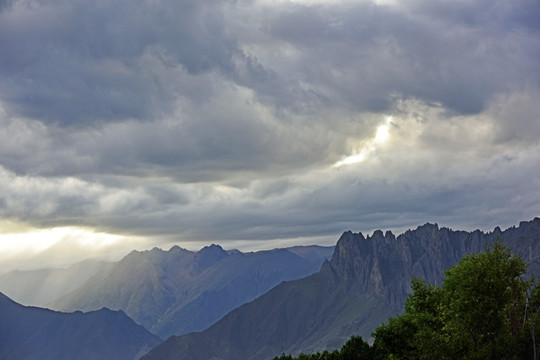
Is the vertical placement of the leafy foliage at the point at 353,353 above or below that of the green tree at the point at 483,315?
below

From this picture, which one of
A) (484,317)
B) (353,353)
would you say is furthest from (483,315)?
(353,353)

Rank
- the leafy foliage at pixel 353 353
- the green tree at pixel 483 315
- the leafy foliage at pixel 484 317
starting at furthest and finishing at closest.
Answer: the leafy foliage at pixel 353 353
the green tree at pixel 483 315
the leafy foliage at pixel 484 317

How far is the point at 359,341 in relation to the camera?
452ft

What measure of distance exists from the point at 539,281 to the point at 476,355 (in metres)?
31.7

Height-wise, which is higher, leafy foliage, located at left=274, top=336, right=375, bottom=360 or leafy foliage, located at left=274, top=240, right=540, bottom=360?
leafy foliage, located at left=274, top=240, right=540, bottom=360

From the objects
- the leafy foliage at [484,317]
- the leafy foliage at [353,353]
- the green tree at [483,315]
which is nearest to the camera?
the leafy foliage at [484,317]

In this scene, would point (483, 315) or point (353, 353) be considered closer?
point (483, 315)

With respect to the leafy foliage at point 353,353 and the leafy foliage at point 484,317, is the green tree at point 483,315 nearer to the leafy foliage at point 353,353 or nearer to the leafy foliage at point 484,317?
the leafy foliage at point 484,317

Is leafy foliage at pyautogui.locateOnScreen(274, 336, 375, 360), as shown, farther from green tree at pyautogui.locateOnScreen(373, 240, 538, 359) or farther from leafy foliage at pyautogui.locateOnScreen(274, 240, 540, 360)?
green tree at pyautogui.locateOnScreen(373, 240, 538, 359)

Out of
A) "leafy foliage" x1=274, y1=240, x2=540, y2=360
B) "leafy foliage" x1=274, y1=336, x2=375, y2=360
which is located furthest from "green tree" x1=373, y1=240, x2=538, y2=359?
"leafy foliage" x1=274, y1=336, x2=375, y2=360

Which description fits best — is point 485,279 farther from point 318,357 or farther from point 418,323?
point 318,357

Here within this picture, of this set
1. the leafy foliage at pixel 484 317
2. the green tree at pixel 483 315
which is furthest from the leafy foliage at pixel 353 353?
the green tree at pixel 483 315

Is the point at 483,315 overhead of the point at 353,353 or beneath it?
overhead

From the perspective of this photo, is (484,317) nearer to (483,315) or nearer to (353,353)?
(483,315)
